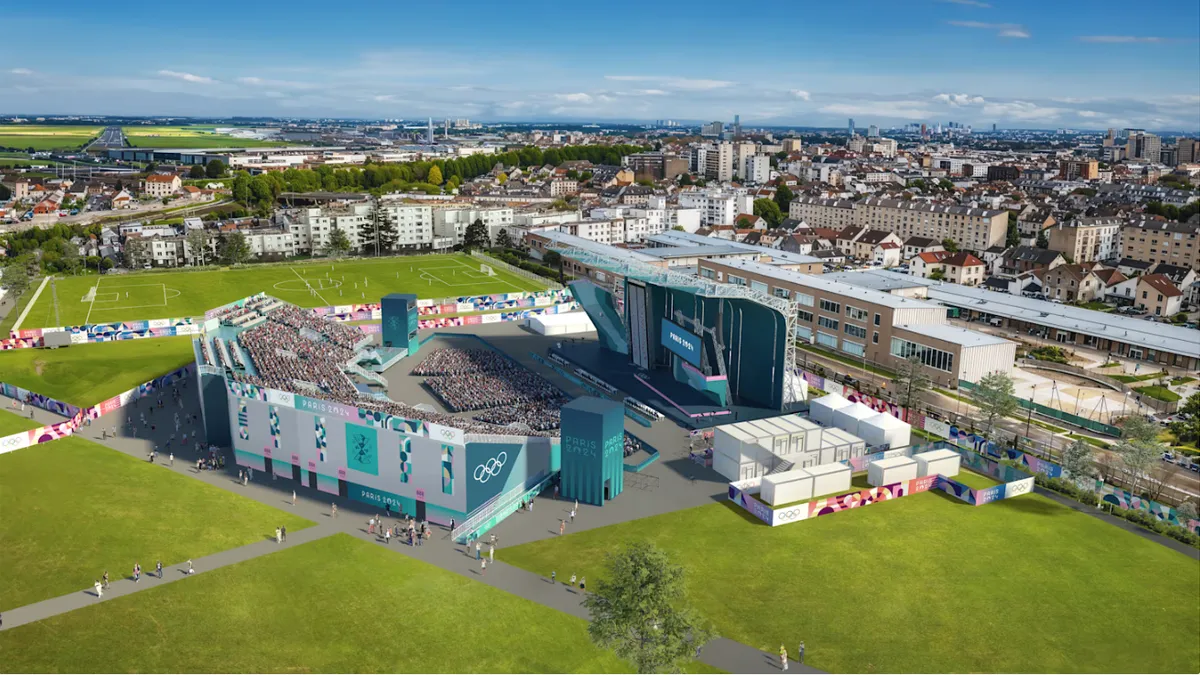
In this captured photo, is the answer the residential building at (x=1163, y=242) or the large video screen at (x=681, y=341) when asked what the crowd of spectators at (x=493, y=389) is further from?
the residential building at (x=1163, y=242)

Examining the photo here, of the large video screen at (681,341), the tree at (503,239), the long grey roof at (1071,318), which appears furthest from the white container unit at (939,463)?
the tree at (503,239)

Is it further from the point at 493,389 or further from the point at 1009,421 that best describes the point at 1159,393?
the point at 493,389

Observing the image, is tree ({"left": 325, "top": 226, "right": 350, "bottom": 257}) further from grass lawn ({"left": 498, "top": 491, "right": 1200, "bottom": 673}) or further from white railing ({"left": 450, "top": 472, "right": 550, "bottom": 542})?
grass lawn ({"left": 498, "top": 491, "right": 1200, "bottom": 673})

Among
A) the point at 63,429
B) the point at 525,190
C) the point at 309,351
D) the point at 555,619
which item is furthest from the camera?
the point at 525,190

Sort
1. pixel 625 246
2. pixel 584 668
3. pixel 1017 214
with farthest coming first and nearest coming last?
pixel 1017 214, pixel 625 246, pixel 584 668

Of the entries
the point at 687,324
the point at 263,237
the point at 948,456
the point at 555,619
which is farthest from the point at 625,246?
the point at 555,619

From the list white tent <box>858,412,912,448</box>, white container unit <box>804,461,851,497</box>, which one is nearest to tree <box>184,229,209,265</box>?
white tent <box>858,412,912,448</box>

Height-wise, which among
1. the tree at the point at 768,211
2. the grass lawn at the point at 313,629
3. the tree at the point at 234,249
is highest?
the tree at the point at 768,211

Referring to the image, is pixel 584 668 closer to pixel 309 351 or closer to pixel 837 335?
pixel 309 351
